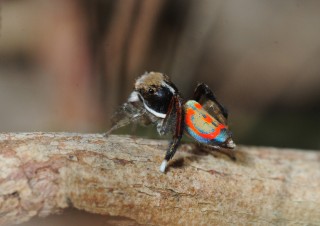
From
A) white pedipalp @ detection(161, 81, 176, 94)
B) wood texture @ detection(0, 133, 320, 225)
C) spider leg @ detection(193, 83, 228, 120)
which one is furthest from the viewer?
spider leg @ detection(193, 83, 228, 120)

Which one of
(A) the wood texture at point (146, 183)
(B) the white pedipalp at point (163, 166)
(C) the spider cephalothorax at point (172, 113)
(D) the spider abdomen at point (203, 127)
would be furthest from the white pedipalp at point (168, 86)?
(B) the white pedipalp at point (163, 166)

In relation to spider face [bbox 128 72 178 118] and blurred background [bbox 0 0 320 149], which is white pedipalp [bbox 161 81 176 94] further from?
blurred background [bbox 0 0 320 149]

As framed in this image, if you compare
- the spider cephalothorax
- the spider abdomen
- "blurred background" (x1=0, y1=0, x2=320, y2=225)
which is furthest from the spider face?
"blurred background" (x1=0, y1=0, x2=320, y2=225)

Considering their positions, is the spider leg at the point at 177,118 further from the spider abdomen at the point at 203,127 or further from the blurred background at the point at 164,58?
the blurred background at the point at 164,58

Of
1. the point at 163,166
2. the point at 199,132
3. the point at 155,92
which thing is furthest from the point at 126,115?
the point at 163,166

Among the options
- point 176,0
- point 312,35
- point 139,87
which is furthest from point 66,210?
point 312,35
